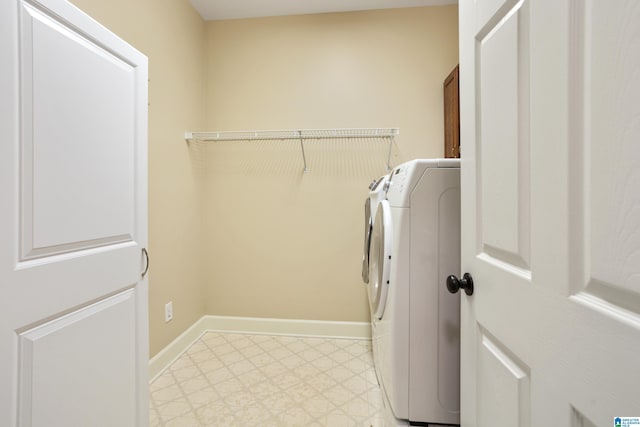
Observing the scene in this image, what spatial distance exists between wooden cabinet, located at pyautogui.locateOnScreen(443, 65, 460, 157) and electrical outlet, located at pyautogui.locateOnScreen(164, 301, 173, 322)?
2358mm

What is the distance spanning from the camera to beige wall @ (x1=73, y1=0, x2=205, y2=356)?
75.0 inches

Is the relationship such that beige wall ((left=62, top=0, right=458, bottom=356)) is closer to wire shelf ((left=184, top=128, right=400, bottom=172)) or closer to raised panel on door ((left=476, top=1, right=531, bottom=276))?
wire shelf ((left=184, top=128, right=400, bottom=172))

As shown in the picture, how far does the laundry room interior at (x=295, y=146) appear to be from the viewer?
2451mm

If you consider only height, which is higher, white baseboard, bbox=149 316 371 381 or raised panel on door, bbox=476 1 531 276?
raised panel on door, bbox=476 1 531 276

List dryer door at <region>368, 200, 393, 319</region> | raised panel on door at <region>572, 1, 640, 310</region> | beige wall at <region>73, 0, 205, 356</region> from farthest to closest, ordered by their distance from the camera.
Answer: beige wall at <region>73, 0, 205, 356</region>, dryer door at <region>368, 200, 393, 319</region>, raised panel on door at <region>572, 1, 640, 310</region>

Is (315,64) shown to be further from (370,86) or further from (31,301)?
(31,301)

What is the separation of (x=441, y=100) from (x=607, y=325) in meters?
2.41

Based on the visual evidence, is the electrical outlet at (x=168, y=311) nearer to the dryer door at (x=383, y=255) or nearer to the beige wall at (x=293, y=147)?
the beige wall at (x=293, y=147)

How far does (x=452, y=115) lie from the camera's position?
2217 mm

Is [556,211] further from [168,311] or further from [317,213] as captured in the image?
[168,311]

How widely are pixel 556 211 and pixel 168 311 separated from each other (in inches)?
91.6

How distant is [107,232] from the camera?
42.8 inches

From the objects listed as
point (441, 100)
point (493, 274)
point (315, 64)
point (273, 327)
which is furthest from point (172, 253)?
point (441, 100)

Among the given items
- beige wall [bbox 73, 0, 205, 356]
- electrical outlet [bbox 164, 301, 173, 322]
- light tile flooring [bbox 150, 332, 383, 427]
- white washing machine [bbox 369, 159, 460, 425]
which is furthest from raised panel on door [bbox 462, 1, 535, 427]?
electrical outlet [bbox 164, 301, 173, 322]
